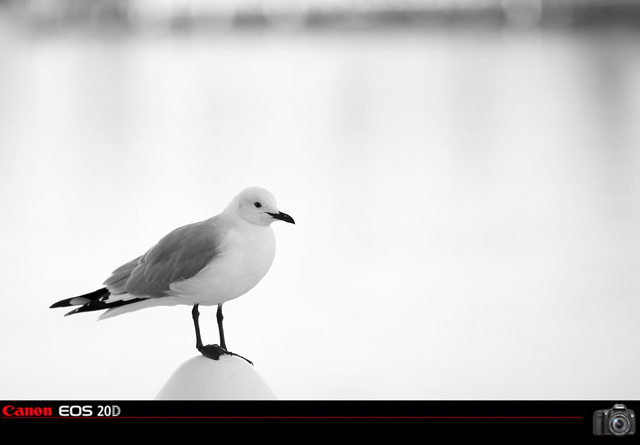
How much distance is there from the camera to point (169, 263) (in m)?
0.84

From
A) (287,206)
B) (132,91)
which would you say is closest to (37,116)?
(132,91)

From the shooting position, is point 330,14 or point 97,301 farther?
point 330,14

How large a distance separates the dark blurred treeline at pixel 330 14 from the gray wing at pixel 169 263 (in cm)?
1456

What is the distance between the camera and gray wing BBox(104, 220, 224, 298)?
2.72 ft

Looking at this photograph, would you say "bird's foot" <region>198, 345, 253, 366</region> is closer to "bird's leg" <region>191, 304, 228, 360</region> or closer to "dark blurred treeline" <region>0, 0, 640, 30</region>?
"bird's leg" <region>191, 304, 228, 360</region>

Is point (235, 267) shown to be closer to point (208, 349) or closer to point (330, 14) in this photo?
point (208, 349)

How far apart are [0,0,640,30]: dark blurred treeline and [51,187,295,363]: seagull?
1456 centimetres

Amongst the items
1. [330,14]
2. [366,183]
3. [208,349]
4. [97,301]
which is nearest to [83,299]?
[97,301]

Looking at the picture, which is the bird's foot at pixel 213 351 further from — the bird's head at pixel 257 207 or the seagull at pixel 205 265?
the bird's head at pixel 257 207

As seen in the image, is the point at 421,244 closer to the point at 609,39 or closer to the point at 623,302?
the point at 623,302

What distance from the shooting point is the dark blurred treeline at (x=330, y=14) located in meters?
15.1
